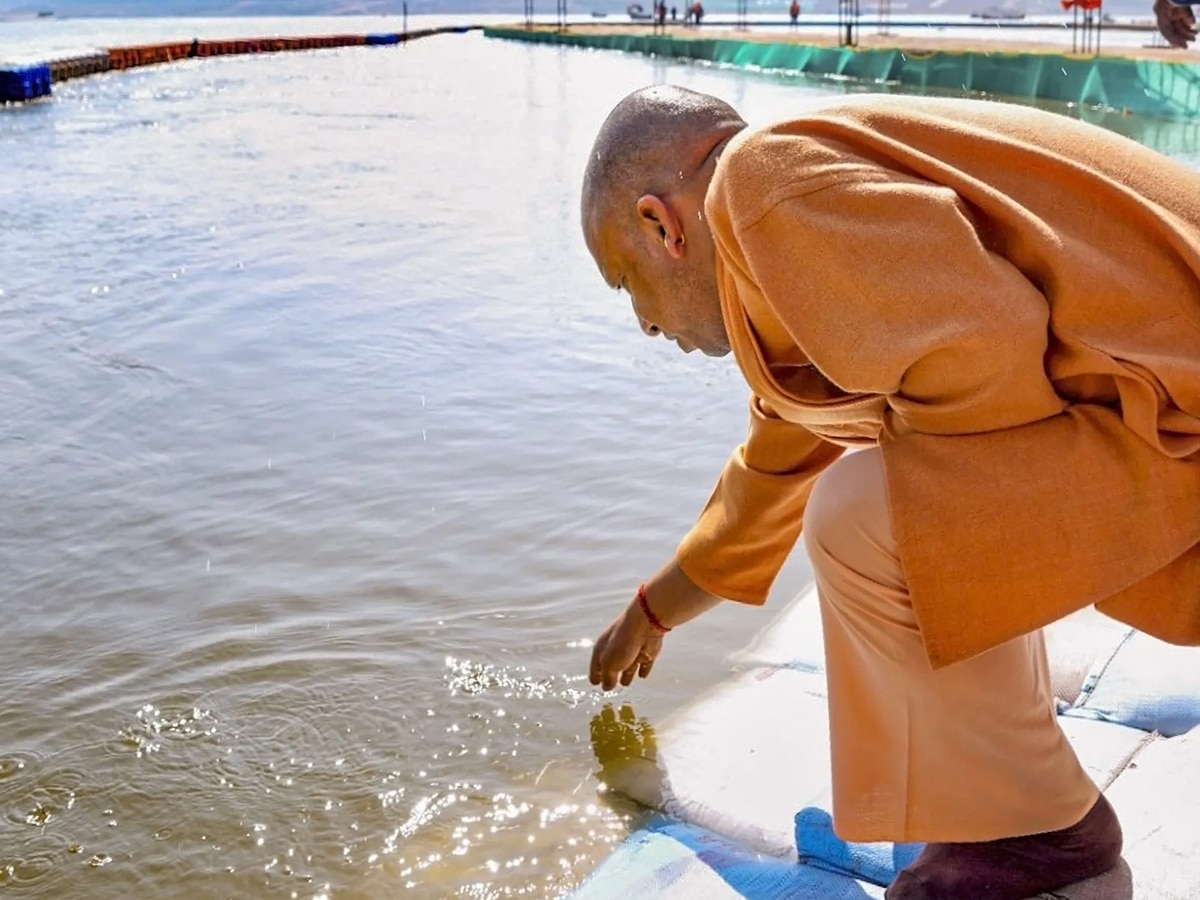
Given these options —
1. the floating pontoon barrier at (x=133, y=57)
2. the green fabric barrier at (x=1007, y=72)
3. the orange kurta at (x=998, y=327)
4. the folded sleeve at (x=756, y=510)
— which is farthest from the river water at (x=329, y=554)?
the floating pontoon barrier at (x=133, y=57)

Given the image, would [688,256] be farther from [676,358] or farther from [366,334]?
[366,334]

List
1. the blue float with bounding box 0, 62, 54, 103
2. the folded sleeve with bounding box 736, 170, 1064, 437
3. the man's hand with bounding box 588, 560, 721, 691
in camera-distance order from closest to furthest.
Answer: the folded sleeve with bounding box 736, 170, 1064, 437 → the man's hand with bounding box 588, 560, 721, 691 → the blue float with bounding box 0, 62, 54, 103

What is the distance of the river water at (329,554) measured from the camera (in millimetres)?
2525

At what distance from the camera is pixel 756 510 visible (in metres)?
2.22

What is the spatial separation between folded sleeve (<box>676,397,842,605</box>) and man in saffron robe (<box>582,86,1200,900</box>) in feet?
0.90

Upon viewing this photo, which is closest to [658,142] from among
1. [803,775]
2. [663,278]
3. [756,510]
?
[663,278]

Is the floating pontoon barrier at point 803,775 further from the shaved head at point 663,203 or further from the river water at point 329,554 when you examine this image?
the shaved head at point 663,203

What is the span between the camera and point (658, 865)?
2188 millimetres

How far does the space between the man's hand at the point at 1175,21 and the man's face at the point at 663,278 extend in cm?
187

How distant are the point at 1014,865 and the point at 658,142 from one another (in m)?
1.12

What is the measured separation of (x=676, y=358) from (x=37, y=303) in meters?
3.72

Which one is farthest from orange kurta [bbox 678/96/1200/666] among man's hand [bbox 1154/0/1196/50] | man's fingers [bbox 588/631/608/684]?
man's hand [bbox 1154/0/1196/50]

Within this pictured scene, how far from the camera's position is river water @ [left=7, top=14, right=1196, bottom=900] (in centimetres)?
253

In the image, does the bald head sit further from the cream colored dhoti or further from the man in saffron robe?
the cream colored dhoti
